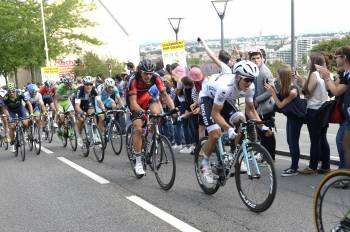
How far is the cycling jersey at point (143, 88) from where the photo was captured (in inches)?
303

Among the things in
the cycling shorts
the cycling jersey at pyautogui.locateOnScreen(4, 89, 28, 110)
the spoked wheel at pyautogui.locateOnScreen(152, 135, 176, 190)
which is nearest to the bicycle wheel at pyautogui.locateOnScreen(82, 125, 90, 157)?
the cycling jersey at pyautogui.locateOnScreen(4, 89, 28, 110)

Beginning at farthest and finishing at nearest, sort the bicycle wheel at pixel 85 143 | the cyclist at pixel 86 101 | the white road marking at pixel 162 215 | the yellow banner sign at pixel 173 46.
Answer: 1. the yellow banner sign at pixel 173 46
2. the cyclist at pixel 86 101
3. the bicycle wheel at pixel 85 143
4. the white road marking at pixel 162 215

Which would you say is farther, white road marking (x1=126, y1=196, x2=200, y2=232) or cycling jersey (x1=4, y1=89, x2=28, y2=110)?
cycling jersey (x1=4, y1=89, x2=28, y2=110)

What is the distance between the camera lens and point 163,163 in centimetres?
727

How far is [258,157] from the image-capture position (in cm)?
552

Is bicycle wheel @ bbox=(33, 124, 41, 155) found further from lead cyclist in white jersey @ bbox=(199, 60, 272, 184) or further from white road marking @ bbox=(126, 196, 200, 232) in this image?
lead cyclist in white jersey @ bbox=(199, 60, 272, 184)

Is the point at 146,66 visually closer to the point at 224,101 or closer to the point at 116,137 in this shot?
the point at 224,101

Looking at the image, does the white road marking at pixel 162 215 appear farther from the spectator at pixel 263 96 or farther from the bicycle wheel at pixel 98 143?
the bicycle wheel at pixel 98 143

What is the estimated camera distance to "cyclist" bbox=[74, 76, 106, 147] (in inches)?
427

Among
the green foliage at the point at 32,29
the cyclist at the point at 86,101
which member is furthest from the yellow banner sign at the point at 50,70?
the cyclist at the point at 86,101

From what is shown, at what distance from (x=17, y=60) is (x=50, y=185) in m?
34.4

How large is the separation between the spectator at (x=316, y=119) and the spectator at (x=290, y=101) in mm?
175

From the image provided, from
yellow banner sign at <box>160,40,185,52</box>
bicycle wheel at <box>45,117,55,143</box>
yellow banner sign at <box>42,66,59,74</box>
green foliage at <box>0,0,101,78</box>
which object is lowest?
bicycle wheel at <box>45,117,55,143</box>

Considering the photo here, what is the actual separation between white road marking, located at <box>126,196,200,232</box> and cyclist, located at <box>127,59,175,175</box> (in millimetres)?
1213
